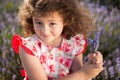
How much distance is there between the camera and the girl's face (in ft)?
9.63

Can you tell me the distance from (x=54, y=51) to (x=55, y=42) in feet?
0.24

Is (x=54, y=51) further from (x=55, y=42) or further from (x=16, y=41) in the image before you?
(x=16, y=41)

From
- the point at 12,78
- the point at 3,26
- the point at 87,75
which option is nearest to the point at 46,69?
the point at 87,75

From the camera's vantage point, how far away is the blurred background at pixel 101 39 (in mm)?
4031

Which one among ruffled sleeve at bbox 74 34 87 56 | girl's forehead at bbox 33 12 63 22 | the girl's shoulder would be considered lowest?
ruffled sleeve at bbox 74 34 87 56

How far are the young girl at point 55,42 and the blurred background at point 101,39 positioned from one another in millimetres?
634

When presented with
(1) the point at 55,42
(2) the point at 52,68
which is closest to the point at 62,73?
(2) the point at 52,68

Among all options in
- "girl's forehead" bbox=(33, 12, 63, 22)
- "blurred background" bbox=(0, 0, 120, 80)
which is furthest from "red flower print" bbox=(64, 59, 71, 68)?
"blurred background" bbox=(0, 0, 120, 80)

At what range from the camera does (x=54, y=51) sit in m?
3.17

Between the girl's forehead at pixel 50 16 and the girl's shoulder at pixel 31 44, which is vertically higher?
the girl's forehead at pixel 50 16

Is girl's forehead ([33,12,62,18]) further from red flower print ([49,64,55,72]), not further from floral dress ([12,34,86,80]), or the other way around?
red flower print ([49,64,55,72])

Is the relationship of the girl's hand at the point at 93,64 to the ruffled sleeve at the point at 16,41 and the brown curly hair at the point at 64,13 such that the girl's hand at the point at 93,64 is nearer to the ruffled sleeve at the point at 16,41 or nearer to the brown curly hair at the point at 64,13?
the brown curly hair at the point at 64,13

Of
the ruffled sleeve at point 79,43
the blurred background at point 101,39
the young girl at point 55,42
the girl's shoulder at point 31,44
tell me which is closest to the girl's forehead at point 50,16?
the young girl at point 55,42

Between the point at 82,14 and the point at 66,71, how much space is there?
453mm
